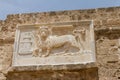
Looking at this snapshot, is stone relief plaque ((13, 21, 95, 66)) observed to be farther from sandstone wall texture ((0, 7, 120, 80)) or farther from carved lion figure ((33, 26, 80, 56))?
sandstone wall texture ((0, 7, 120, 80))

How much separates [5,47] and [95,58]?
208 centimetres

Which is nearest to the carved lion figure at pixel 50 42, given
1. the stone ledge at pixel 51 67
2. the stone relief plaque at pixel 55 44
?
the stone relief plaque at pixel 55 44

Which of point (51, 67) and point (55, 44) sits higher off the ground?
point (55, 44)

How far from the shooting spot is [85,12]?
6688mm

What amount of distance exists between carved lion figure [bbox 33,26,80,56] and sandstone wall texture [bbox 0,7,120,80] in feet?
1.45

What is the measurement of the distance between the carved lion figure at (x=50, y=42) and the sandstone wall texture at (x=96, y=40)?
443 millimetres

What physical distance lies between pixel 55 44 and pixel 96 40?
88 cm

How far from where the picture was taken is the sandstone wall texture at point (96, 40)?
594 centimetres

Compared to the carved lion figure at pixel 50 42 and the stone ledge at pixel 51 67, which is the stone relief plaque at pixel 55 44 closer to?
the carved lion figure at pixel 50 42

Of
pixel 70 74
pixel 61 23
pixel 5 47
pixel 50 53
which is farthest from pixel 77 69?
pixel 5 47

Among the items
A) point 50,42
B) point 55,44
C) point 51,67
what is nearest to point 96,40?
point 55,44

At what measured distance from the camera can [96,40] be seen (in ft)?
20.7

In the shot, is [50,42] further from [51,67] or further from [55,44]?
[51,67]

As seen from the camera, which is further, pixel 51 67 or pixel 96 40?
pixel 96 40
